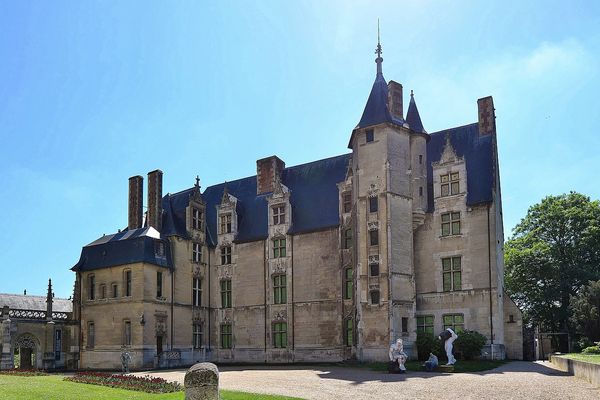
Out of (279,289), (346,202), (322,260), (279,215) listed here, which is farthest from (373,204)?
(279,289)

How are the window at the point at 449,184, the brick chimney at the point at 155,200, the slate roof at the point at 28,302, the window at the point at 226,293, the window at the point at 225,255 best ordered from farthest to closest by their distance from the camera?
the slate roof at the point at 28,302, the window at the point at 225,255, the window at the point at 226,293, the brick chimney at the point at 155,200, the window at the point at 449,184

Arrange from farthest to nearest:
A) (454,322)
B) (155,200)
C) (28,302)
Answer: (28,302) < (155,200) < (454,322)

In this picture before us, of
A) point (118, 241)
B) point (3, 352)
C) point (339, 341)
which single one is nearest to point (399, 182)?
point (339, 341)

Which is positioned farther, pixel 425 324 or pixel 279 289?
pixel 279 289

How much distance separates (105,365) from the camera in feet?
114

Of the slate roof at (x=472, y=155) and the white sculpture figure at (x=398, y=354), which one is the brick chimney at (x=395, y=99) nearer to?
the slate roof at (x=472, y=155)

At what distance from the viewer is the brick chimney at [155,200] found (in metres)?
37.1

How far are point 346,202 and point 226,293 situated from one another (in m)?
10.2

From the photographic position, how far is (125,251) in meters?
35.4

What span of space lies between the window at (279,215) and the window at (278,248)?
3.64ft

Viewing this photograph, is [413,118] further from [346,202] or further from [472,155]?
[346,202]

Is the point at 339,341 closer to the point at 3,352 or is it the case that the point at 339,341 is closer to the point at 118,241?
the point at 118,241

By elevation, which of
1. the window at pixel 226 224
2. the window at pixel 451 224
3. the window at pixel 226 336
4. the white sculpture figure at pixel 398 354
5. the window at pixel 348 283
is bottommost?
the window at pixel 226 336

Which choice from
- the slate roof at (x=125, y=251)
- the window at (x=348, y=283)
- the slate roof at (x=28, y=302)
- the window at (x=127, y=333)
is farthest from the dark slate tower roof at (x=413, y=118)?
the slate roof at (x=28, y=302)
